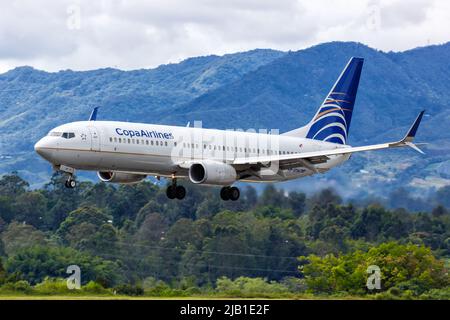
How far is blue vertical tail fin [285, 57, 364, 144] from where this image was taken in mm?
74875

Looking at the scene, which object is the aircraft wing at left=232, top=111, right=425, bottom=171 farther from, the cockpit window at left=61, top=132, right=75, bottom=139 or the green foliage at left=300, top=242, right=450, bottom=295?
the green foliage at left=300, top=242, right=450, bottom=295

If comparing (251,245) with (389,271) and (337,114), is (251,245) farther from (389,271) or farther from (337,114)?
(337,114)

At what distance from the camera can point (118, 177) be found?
66.2 metres

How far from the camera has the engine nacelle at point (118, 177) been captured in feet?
216

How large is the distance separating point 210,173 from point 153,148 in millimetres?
3629

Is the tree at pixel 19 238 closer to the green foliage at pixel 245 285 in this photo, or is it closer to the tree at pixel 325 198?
the green foliage at pixel 245 285

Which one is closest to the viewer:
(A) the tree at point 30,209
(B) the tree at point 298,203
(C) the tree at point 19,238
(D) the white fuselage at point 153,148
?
(D) the white fuselage at point 153,148

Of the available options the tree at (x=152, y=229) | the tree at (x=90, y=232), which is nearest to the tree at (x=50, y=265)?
the tree at (x=90, y=232)

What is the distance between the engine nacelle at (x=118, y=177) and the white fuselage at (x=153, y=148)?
2084mm

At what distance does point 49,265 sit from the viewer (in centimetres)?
10306


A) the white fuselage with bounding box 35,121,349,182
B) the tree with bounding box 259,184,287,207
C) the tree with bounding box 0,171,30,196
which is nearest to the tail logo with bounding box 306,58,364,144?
the white fuselage with bounding box 35,121,349,182

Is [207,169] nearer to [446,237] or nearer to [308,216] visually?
[446,237]

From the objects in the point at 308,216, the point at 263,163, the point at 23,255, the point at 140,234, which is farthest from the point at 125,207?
the point at 263,163
